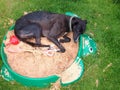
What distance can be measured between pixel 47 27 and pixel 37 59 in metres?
0.68

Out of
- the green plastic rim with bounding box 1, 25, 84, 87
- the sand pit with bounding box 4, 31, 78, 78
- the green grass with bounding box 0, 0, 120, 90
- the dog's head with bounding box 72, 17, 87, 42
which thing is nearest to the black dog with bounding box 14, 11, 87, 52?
the dog's head with bounding box 72, 17, 87, 42

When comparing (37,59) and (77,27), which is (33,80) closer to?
(37,59)

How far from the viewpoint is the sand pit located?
6.06 meters

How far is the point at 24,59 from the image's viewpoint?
6.23m

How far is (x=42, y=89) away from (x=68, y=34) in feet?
4.25

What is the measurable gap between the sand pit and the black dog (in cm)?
13

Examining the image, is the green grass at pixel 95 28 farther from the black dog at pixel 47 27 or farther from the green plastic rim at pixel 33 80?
the black dog at pixel 47 27

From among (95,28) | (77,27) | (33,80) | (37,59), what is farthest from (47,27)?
(33,80)

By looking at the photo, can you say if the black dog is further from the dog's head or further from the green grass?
the green grass

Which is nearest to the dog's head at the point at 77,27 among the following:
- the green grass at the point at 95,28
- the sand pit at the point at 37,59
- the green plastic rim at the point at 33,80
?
the sand pit at the point at 37,59

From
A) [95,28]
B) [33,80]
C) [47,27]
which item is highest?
[47,27]

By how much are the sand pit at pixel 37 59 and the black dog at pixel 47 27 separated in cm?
13

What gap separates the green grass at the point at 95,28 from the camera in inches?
240

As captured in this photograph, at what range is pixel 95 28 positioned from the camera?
22.8 ft
